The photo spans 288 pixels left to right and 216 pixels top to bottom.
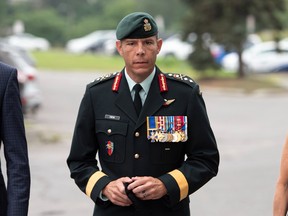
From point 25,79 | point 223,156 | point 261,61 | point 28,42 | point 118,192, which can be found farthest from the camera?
point 28,42

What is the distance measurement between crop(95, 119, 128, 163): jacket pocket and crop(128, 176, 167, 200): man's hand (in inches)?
9.5

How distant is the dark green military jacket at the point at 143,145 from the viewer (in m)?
4.06

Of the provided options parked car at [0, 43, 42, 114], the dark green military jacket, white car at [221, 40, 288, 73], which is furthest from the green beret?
white car at [221, 40, 288, 73]

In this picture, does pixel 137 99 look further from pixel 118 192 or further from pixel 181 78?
pixel 118 192

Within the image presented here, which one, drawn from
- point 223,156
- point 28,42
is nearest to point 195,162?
point 223,156

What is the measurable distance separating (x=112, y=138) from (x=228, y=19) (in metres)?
24.8

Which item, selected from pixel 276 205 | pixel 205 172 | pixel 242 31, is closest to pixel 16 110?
pixel 205 172

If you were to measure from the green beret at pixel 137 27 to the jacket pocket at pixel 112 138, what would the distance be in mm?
403

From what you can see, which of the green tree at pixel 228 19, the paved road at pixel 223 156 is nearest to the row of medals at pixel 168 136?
the paved road at pixel 223 156

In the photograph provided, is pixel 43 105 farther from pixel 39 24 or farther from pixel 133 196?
pixel 39 24

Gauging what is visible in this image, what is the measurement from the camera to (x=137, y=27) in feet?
13.4

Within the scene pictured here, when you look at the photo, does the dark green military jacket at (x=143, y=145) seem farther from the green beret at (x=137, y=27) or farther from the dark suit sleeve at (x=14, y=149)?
the dark suit sleeve at (x=14, y=149)

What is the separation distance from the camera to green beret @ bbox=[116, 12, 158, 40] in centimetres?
409

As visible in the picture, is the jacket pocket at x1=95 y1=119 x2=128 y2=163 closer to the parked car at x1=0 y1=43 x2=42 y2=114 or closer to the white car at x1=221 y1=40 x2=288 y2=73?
the parked car at x1=0 y1=43 x2=42 y2=114
